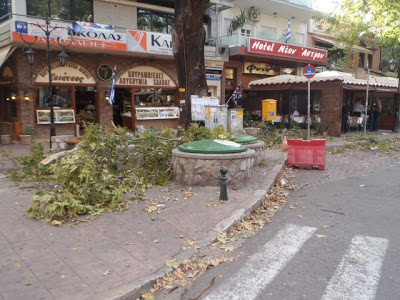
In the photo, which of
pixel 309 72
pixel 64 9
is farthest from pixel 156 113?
pixel 309 72

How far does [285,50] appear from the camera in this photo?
21969 millimetres

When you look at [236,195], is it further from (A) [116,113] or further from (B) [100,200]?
(A) [116,113]

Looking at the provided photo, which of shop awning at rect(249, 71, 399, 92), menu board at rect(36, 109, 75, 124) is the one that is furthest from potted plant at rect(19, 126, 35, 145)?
shop awning at rect(249, 71, 399, 92)

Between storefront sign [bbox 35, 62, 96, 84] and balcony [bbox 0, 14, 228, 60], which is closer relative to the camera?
balcony [bbox 0, 14, 228, 60]

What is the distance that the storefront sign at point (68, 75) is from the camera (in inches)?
603

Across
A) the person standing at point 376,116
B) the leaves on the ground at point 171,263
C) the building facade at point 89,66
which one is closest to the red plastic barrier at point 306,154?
the leaves on the ground at point 171,263

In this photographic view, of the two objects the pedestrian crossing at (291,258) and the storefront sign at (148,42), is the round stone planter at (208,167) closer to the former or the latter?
the pedestrian crossing at (291,258)

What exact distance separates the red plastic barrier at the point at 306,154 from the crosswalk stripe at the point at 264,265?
4832mm

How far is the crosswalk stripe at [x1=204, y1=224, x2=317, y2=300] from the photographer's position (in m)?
3.56

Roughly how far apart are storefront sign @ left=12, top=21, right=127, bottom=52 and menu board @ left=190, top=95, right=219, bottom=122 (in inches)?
256

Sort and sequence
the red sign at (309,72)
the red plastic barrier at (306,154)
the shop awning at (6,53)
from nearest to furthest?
the red plastic barrier at (306,154), the red sign at (309,72), the shop awning at (6,53)

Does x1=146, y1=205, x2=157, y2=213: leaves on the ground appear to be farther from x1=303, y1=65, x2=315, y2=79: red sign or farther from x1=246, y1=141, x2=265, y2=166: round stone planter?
x1=303, y1=65, x2=315, y2=79: red sign

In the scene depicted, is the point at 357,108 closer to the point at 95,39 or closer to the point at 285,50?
the point at 285,50

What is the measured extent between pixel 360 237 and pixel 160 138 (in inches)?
195
